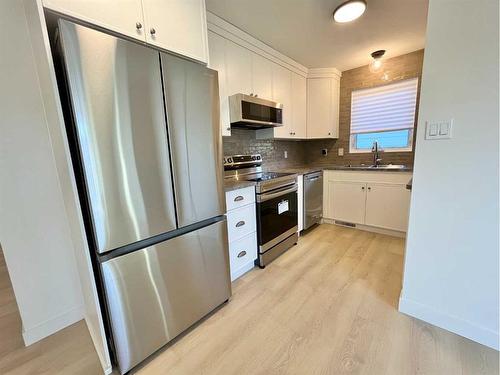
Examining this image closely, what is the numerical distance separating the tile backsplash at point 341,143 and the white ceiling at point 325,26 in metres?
0.20

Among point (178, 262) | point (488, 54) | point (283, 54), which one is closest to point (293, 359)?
point (178, 262)

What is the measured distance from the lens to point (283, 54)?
283cm

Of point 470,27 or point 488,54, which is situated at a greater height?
point 470,27

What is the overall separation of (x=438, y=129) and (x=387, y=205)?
177cm

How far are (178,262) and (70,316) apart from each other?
1067mm

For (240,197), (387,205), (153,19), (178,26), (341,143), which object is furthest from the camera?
(341,143)

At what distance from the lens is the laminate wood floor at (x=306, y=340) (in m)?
1.22

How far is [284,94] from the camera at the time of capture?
2.97 metres

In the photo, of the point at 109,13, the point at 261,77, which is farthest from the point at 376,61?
the point at 109,13

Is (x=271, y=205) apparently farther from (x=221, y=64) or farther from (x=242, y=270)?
(x=221, y=64)

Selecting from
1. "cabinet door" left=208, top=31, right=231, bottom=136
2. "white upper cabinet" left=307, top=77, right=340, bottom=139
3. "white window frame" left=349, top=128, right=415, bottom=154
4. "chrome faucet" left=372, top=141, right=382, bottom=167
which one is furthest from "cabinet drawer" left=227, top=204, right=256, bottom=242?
"white window frame" left=349, top=128, right=415, bottom=154

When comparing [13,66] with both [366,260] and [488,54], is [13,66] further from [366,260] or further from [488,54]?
[366,260]

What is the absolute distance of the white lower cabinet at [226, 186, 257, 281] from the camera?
1896mm

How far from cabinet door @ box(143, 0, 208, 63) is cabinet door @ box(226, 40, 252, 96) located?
0.70 meters
